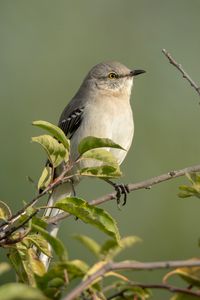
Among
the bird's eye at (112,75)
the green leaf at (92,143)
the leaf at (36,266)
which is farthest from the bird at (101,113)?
the leaf at (36,266)

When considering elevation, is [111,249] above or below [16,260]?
above

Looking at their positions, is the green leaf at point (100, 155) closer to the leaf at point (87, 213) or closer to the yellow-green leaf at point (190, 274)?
the leaf at point (87, 213)

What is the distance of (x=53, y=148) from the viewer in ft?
11.2

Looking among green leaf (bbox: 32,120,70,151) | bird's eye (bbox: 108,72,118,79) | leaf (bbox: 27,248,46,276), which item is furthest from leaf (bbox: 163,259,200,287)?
bird's eye (bbox: 108,72,118,79)

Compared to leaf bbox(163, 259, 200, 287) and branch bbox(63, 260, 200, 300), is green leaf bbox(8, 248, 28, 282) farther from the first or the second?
branch bbox(63, 260, 200, 300)

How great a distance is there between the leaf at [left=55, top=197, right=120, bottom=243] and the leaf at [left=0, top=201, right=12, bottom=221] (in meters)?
0.36

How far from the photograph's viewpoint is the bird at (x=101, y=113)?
6691 millimetres

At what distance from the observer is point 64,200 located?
10.3 ft

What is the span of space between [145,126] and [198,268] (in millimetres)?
5995

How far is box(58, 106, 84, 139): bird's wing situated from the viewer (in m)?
7.06

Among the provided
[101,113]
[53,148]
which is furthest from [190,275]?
[101,113]

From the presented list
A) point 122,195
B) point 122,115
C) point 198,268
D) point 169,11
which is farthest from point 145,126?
point 198,268

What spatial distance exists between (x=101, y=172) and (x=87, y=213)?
1.25 ft

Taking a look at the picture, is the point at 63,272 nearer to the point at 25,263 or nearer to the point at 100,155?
the point at 25,263
